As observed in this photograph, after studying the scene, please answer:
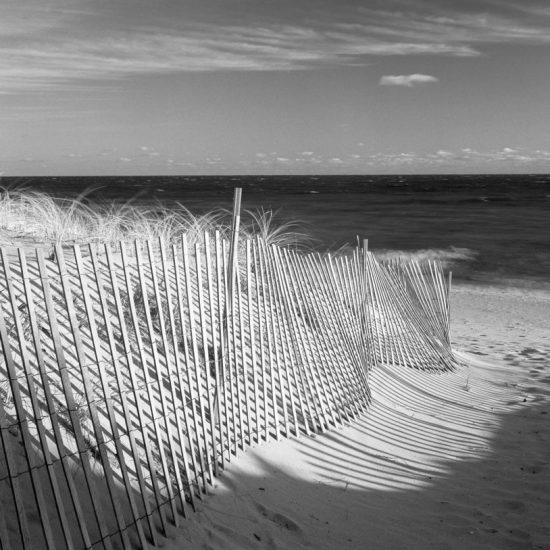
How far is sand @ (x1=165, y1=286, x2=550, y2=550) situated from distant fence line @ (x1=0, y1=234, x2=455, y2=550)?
182mm

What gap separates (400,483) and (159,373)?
6.26 ft

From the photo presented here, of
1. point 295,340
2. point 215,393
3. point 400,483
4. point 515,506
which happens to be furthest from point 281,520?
point 295,340

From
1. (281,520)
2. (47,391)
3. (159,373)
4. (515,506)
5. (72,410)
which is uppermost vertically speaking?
(47,391)

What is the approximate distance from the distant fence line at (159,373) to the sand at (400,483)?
182mm

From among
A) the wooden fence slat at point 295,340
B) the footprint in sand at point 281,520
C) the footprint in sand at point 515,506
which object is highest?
the wooden fence slat at point 295,340

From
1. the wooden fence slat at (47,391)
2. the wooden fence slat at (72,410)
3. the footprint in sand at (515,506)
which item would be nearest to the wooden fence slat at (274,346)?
the footprint in sand at (515,506)

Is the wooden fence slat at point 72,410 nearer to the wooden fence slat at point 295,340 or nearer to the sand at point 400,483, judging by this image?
the sand at point 400,483

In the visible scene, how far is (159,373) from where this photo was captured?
3.45 meters

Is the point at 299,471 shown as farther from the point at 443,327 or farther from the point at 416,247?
the point at 416,247

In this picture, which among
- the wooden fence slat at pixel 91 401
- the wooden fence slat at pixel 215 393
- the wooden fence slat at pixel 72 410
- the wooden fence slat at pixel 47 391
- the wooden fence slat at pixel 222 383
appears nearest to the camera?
the wooden fence slat at pixel 47 391

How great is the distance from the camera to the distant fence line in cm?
281

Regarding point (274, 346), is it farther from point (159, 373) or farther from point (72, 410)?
point (72, 410)

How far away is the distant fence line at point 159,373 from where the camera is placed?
9.22ft

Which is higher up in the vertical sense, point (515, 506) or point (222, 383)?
point (222, 383)
